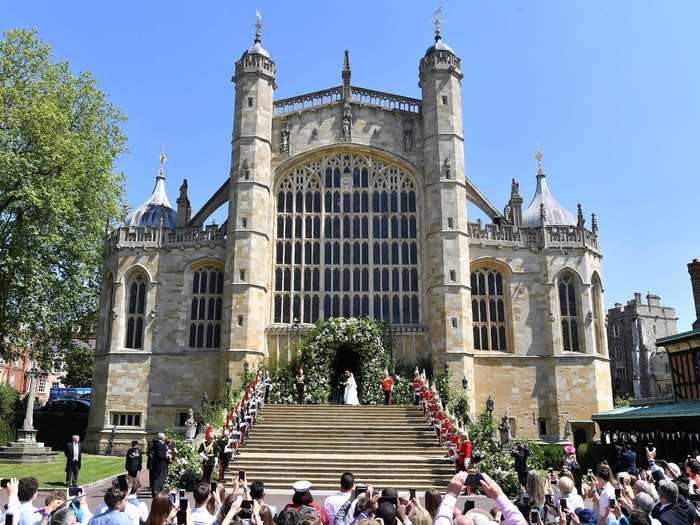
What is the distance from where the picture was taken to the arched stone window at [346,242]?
28.4m

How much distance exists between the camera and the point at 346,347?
26500mm

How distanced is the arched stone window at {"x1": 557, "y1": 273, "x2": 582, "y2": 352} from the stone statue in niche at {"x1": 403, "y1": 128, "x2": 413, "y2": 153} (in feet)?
30.9

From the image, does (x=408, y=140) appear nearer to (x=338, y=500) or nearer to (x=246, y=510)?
(x=338, y=500)

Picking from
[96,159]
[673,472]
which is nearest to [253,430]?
[96,159]

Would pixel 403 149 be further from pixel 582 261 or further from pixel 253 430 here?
pixel 253 430

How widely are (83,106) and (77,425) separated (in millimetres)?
14907

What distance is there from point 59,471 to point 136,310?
394 inches

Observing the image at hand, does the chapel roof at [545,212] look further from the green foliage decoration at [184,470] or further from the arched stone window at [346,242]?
the green foliage decoration at [184,470]

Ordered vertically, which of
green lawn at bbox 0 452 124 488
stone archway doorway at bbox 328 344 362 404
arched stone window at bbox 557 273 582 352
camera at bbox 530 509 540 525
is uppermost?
arched stone window at bbox 557 273 582 352

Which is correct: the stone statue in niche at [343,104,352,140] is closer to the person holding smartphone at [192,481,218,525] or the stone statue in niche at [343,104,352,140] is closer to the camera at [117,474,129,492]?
the camera at [117,474,129,492]

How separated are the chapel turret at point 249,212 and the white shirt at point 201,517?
20702 mm

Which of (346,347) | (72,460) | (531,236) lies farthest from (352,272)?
(72,460)

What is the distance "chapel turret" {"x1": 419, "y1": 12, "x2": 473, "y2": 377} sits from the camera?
26656mm

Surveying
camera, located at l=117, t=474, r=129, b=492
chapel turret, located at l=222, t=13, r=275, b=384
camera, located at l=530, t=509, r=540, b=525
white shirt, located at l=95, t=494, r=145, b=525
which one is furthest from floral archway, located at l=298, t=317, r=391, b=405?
camera, located at l=530, t=509, r=540, b=525
